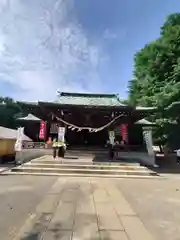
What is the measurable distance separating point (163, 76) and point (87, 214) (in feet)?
74.1

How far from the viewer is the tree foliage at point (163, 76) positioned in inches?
886

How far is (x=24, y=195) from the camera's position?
8.20m

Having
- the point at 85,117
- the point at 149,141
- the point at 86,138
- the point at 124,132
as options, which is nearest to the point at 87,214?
the point at 149,141

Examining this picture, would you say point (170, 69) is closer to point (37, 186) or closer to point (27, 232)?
point (37, 186)

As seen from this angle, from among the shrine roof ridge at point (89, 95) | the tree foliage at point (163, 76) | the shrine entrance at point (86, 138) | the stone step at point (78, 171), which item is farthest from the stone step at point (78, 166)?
the shrine roof ridge at point (89, 95)

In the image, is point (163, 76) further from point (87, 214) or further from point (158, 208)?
point (87, 214)

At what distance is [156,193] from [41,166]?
758cm

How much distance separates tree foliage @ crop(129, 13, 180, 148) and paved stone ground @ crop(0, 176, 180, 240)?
14.2 metres

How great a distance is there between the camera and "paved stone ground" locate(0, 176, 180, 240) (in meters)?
4.62

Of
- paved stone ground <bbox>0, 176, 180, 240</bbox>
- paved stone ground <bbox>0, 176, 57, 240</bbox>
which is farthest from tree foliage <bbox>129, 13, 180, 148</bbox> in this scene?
paved stone ground <bbox>0, 176, 57, 240</bbox>

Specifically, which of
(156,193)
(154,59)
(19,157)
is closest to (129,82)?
(154,59)

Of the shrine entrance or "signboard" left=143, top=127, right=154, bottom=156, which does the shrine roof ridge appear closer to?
the shrine entrance

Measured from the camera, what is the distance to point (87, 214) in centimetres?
589

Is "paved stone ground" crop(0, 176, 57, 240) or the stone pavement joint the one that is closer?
the stone pavement joint
